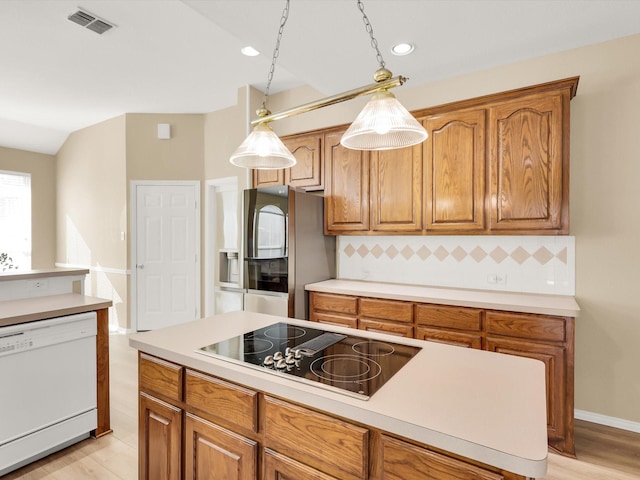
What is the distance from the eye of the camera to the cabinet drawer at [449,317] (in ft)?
8.29

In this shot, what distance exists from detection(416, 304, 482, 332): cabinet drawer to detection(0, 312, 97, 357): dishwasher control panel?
2331 mm

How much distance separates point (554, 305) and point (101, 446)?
10.3ft

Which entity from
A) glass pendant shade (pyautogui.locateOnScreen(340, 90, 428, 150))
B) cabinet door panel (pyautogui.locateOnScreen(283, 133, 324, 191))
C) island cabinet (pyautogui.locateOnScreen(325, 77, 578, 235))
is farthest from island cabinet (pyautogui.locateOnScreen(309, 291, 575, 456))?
glass pendant shade (pyautogui.locateOnScreen(340, 90, 428, 150))

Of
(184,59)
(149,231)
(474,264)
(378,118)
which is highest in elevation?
(184,59)

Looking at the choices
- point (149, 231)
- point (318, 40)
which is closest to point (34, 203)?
point (149, 231)

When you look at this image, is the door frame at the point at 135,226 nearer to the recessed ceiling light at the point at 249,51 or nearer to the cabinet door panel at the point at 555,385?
the recessed ceiling light at the point at 249,51

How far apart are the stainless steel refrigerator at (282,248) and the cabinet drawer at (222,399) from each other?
181 centimetres

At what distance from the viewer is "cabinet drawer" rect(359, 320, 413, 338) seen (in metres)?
2.79

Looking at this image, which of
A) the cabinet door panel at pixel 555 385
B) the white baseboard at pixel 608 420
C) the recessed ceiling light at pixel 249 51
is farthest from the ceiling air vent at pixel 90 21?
the white baseboard at pixel 608 420

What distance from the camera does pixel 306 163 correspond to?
3.71 meters

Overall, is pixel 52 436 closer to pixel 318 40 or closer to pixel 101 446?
pixel 101 446

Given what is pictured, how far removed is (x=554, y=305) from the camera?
2338 millimetres

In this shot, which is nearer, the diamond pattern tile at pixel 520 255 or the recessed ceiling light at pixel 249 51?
the diamond pattern tile at pixel 520 255

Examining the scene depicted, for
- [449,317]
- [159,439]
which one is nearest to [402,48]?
[449,317]
